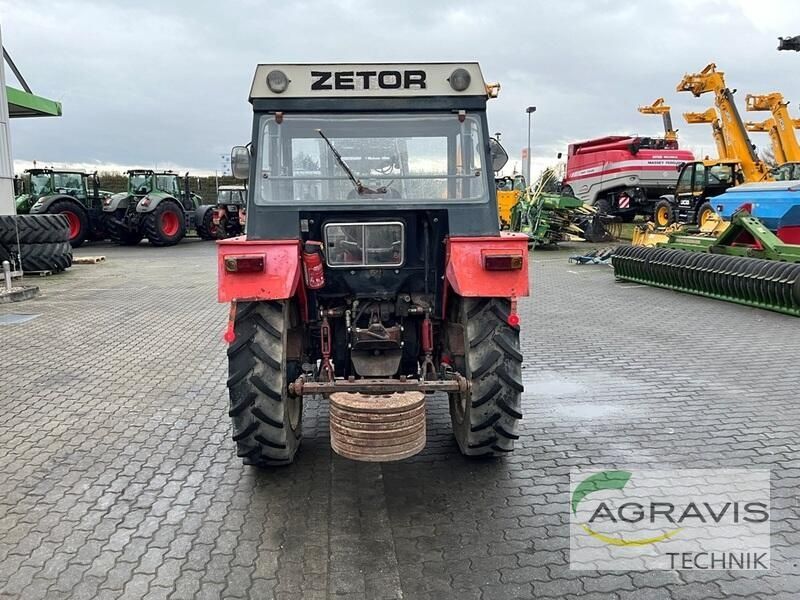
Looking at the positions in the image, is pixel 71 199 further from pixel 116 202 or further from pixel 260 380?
pixel 260 380

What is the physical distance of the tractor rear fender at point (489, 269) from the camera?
360 cm

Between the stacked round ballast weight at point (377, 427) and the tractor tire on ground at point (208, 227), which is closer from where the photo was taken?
the stacked round ballast weight at point (377, 427)

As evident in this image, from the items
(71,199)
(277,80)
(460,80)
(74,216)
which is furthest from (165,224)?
(460,80)

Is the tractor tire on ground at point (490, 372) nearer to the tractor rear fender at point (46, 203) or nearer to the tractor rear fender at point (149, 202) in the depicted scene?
the tractor rear fender at point (149, 202)

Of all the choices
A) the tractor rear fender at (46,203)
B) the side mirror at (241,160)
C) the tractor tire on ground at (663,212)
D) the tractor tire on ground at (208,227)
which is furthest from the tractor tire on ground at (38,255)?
the tractor tire on ground at (663,212)

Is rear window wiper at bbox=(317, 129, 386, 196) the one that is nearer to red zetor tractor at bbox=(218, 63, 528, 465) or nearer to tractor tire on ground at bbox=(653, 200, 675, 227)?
red zetor tractor at bbox=(218, 63, 528, 465)

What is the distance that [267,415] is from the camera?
361 centimetres

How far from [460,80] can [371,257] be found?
1171 millimetres

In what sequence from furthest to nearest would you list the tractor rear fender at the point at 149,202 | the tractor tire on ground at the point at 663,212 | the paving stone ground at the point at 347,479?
the tractor rear fender at the point at 149,202 → the tractor tire on ground at the point at 663,212 → the paving stone ground at the point at 347,479

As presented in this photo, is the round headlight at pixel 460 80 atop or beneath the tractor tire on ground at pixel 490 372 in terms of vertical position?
atop

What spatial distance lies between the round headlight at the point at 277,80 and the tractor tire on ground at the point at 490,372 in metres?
1.64

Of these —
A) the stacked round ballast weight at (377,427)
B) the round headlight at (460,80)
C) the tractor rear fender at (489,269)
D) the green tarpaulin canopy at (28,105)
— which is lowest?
the stacked round ballast weight at (377,427)

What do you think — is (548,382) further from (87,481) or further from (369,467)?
(87,481)

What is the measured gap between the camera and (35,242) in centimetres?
1362
